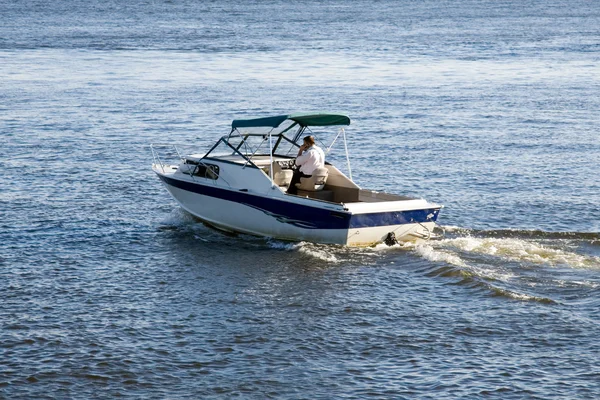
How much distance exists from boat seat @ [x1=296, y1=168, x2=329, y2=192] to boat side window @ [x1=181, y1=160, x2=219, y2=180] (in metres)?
1.98

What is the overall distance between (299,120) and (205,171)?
2467 millimetres

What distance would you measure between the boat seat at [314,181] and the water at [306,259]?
143 centimetres

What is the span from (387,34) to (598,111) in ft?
150

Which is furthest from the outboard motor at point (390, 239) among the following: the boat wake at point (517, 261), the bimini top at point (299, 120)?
the bimini top at point (299, 120)

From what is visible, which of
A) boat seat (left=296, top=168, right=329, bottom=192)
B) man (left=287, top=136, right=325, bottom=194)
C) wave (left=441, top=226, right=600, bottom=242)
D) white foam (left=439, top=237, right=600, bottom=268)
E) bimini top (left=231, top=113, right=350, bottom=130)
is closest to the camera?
white foam (left=439, top=237, right=600, bottom=268)

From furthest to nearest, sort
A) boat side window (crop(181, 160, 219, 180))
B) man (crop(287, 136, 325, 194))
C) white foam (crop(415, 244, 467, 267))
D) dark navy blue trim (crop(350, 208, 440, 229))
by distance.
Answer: boat side window (crop(181, 160, 219, 180)) → man (crop(287, 136, 325, 194)) → dark navy blue trim (crop(350, 208, 440, 229)) → white foam (crop(415, 244, 467, 267))

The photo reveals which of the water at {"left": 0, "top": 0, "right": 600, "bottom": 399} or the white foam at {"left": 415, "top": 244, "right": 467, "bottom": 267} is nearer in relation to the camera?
the water at {"left": 0, "top": 0, "right": 600, "bottom": 399}

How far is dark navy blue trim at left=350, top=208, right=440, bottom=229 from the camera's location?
1955 cm

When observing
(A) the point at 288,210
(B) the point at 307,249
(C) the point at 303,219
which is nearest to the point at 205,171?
(A) the point at 288,210

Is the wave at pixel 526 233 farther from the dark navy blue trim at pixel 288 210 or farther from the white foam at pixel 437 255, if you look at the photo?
the dark navy blue trim at pixel 288 210

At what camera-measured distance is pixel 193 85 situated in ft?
155

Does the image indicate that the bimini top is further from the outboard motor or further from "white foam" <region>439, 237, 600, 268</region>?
"white foam" <region>439, 237, 600, 268</region>

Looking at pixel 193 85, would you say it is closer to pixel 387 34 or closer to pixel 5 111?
pixel 5 111

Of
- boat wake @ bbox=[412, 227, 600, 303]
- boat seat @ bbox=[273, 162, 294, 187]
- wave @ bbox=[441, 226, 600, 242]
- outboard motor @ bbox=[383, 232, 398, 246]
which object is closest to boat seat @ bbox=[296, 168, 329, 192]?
boat seat @ bbox=[273, 162, 294, 187]
